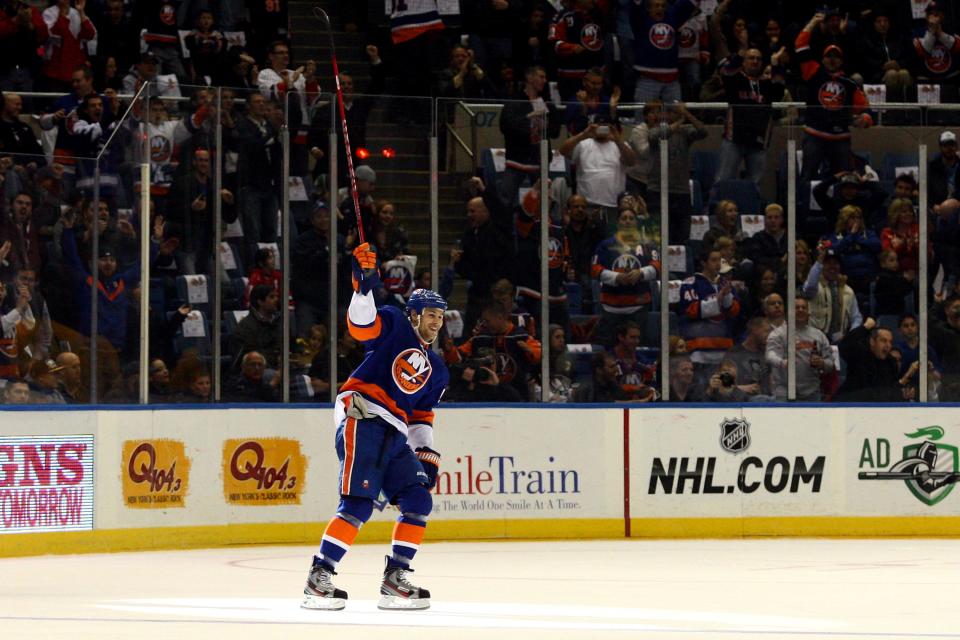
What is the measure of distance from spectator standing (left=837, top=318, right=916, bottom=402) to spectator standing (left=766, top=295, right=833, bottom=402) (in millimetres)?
152

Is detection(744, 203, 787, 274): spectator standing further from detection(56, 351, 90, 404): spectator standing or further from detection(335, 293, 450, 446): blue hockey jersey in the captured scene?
detection(56, 351, 90, 404): spectator standing

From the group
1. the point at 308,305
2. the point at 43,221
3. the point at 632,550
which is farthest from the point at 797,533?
the point at 43,221

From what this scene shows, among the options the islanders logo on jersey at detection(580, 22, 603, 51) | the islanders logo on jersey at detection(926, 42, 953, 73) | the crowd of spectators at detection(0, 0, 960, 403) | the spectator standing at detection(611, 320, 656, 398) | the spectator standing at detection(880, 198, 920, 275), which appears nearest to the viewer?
the crowd of spectators at detection(0, 0, 960, 403)

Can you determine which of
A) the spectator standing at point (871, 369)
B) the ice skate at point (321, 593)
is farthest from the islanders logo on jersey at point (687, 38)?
the ice skate at point (321, 593)

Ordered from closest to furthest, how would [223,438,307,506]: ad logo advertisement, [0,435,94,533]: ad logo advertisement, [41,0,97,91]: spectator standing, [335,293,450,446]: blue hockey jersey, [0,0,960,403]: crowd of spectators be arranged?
[335,293,450,446]: blue hockey jersey, [0,435,94,533]: ad logo advertisement, [0,0,960,403]: crowd of spectators, [223,438,307,506]: ad logo advertisement, [41,0,97,91]: spectator standing

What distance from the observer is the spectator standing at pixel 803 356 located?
460 inches

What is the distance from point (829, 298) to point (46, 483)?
555 centimetres

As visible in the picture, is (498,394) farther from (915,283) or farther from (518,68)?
(518,68)

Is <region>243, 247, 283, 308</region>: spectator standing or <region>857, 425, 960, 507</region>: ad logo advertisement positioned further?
<region>857, 425, 960, 507</region>: ad logo advertisement

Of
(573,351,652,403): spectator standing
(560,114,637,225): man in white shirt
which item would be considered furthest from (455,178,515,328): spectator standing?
(573,351,652,403): spectator standing

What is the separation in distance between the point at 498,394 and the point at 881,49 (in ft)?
20.2

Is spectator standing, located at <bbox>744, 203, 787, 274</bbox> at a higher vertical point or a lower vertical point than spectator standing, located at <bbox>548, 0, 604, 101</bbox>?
lower

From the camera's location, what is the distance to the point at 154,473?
10547mm

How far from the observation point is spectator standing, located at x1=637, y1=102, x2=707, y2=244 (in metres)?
Result: 11.5
